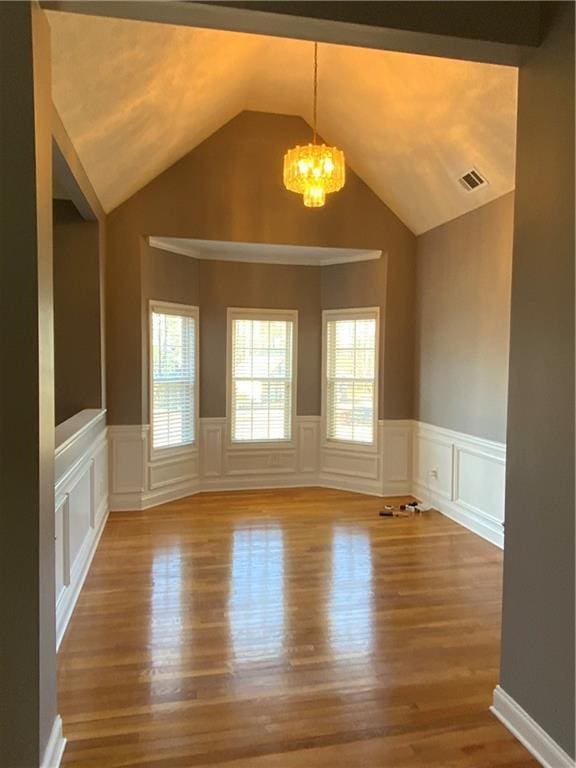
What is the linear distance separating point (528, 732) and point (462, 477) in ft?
10.7

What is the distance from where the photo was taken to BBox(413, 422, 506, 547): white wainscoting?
190 inches

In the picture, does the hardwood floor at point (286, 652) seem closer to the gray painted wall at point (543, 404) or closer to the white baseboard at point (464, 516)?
the white baseboard at point (464, 516)

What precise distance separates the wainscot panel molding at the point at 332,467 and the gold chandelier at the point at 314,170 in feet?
8.52

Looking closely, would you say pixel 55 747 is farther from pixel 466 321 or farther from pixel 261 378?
pixel 261 378

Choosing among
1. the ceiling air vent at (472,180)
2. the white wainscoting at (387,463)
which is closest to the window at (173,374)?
the white wainscoting at (387,463)

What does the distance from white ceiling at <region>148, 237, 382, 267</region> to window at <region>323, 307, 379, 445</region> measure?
627 mm

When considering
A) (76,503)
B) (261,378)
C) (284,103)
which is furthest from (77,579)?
(284,103)

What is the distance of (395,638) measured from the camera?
316 cm

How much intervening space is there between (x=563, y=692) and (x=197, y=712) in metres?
1.51

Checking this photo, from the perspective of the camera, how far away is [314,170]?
4.47 m

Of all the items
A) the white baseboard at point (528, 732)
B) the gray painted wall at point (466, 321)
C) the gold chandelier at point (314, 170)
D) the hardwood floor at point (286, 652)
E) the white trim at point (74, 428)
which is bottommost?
the hardwood floor at point (286, 652)

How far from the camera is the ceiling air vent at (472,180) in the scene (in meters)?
4.79

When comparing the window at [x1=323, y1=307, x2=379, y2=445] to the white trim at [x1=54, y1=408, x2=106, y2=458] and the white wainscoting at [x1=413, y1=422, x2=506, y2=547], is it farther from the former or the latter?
the white trim at [x1=54, y1=408, x2=106, y2=458]

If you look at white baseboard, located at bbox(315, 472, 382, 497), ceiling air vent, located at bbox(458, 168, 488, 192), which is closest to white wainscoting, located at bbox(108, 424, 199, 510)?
white baseboard, located at bbox(315, 472, 382, 497)
